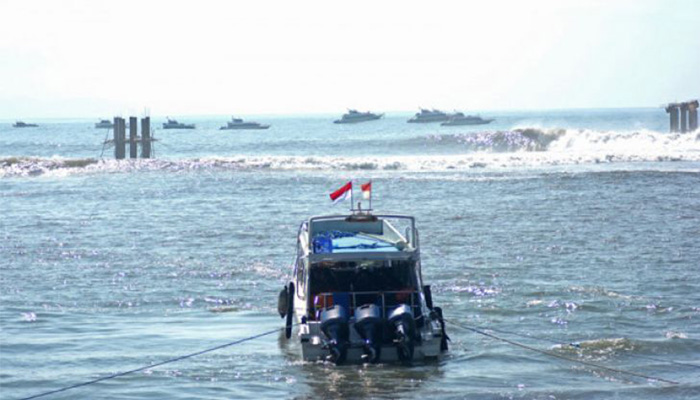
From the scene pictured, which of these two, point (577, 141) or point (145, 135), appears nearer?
point (145, 135)

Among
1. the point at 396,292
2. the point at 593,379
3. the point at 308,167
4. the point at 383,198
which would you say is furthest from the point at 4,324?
the point at 308,167

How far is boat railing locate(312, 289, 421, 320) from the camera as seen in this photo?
59.9ft

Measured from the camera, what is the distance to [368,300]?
1853 cm

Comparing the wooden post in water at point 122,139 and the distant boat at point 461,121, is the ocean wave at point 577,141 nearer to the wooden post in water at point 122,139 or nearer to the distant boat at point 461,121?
the wooden post in water at point 122,139

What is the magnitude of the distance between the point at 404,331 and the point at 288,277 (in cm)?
893

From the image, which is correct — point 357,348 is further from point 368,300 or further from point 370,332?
point 368,300

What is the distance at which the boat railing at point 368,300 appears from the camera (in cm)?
1825

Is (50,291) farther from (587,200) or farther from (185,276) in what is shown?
(587,200)

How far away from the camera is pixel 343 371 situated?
1741 cm

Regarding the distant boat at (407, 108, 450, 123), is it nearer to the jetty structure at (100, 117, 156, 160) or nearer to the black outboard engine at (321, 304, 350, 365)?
the jetty structure at (100, 117, 156, 160)

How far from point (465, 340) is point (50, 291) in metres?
9.70

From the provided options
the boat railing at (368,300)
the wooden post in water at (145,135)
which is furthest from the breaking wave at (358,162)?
the boat railing at (368,300)

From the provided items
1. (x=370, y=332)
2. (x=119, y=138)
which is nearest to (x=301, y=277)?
(x=370, y=332)

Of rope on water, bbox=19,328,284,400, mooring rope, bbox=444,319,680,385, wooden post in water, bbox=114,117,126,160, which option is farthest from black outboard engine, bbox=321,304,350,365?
wooden post in water, bbox=114,117,126,160
